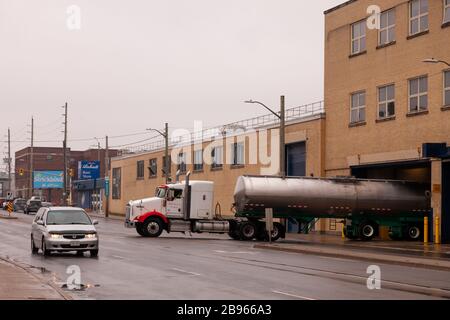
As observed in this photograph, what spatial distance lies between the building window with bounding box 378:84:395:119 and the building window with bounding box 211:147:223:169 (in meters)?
24.5

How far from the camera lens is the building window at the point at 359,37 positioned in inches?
1980

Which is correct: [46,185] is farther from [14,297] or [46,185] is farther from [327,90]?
[14,297]

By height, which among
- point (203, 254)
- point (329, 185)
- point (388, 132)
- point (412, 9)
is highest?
point (412, 9)

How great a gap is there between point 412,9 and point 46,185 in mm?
110971

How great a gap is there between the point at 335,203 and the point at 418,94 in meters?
7.90

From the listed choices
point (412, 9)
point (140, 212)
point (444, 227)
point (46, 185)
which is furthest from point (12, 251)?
point (46, 185)

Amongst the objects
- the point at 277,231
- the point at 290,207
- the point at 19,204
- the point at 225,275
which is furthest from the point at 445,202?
the point at 19,204

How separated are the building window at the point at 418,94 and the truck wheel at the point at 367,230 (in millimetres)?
6823

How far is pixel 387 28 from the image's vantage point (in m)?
47.9

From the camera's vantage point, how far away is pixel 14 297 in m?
14.8

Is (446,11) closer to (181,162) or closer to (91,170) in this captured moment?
(181,162)

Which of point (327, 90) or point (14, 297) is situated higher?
point (327, 90)

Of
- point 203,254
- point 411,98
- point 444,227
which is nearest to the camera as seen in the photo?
point 203,254

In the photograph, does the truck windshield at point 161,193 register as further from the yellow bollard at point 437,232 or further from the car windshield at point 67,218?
the car windshield at point 67,218
